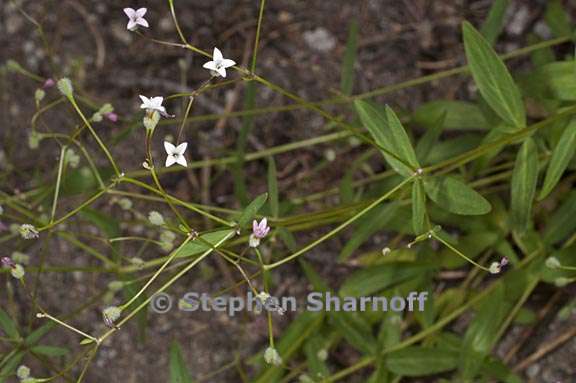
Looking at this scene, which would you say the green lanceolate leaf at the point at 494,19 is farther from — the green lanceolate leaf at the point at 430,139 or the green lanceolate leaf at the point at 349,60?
the green lanceolate leaf at the point at 349,60

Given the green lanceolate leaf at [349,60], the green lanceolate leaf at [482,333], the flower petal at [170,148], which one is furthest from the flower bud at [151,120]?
the green lanceolate leaf at [482,333]

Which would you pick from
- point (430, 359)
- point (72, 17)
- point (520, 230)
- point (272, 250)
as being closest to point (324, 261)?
point (272, 250)

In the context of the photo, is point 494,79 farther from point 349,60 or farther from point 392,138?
point 349,60

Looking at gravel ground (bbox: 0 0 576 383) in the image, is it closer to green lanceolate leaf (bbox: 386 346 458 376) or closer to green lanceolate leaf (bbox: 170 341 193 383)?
green lanceolate leaf (bbox: 386 346 458 376)

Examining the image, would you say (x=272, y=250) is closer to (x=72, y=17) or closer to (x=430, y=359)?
(x=430, y=359)

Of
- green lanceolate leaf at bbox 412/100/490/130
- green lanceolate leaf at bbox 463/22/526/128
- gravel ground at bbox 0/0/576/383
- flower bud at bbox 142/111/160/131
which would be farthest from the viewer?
gravel ground at bbox 0/0/576/383

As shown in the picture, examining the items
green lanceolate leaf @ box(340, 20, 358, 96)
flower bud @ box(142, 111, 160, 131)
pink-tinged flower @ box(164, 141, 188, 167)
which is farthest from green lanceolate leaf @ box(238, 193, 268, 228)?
green lanceolate leaf @ box(340, 20, 358, 96)
